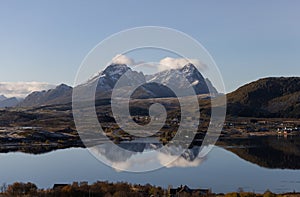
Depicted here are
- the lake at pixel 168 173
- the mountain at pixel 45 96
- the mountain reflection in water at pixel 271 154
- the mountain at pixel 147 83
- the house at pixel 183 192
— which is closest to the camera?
the house at pixel 183 192

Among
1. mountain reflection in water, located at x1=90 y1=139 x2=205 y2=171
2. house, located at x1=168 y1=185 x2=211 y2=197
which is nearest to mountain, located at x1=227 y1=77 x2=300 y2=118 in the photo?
mountain reflection in water, located at x1=90 y1=139 x2=205 y2=171

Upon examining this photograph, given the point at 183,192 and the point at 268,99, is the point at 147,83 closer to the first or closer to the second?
the point at 268,99

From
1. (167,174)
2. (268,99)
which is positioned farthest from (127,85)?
(167,174)

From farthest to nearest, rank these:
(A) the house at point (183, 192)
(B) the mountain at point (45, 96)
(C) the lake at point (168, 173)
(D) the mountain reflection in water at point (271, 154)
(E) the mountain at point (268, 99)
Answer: (B) the mountain at point (45, 96), (E) the mountain at point (268, 99), (D) the mountain reflection in water at point (271, 154), (C) the lake at point (168, 173), (A) the house at point (183, 192)

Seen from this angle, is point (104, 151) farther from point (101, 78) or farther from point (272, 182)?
point (101, 78)

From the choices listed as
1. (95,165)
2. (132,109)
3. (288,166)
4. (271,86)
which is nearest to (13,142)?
(95,165)

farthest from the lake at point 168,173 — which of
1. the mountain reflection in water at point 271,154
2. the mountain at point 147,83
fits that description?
the mountain at point 147,83

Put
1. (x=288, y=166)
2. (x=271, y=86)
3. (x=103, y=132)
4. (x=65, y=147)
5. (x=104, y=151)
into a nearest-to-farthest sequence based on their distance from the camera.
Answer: (x=288, y=166), (x=104, y=151), (x=65, y=147), (x=103, y=132), (x=271, y=86)

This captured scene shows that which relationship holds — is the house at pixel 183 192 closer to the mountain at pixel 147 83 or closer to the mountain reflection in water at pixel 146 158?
the mountain reflection in water at pixel 146 158
